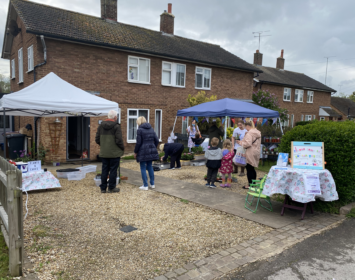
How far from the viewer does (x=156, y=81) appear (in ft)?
52.0

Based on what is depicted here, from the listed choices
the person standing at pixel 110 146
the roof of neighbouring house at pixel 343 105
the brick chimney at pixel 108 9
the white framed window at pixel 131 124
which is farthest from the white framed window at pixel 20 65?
the roof of neighbouring house at pixel 343 105

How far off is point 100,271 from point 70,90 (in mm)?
5774

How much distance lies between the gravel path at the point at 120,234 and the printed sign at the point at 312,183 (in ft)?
3.52

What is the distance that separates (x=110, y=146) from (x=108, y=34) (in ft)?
31.6

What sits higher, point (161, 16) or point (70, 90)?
point (161, 16)

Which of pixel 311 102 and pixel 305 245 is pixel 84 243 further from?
pixel 311 102

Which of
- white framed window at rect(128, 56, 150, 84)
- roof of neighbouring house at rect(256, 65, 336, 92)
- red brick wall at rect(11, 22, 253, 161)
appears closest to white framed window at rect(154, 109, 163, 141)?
red brick wall at rect(11, 22, 253, 161)

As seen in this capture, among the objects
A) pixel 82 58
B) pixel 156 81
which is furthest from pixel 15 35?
pixel 156 81

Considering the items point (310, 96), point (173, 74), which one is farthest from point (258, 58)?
point (173, 74)

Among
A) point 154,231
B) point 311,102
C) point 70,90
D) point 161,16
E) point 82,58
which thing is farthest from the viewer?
point 311,102

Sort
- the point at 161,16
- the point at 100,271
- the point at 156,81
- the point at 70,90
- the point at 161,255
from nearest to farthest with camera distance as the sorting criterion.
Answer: the point at 100,271 → the point at 161,255 → the point at 70,90 → the point at 156,81 → the point at 161,16

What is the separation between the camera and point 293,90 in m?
29.9

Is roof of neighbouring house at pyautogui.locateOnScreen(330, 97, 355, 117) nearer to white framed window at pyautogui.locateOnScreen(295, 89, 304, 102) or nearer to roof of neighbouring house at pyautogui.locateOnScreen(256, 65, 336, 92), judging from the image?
roof of neighbouring house at pyautogui.locateOnScreen(256, 65, 336, 92)

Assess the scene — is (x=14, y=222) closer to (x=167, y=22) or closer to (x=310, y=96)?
(x=167, y=22)
